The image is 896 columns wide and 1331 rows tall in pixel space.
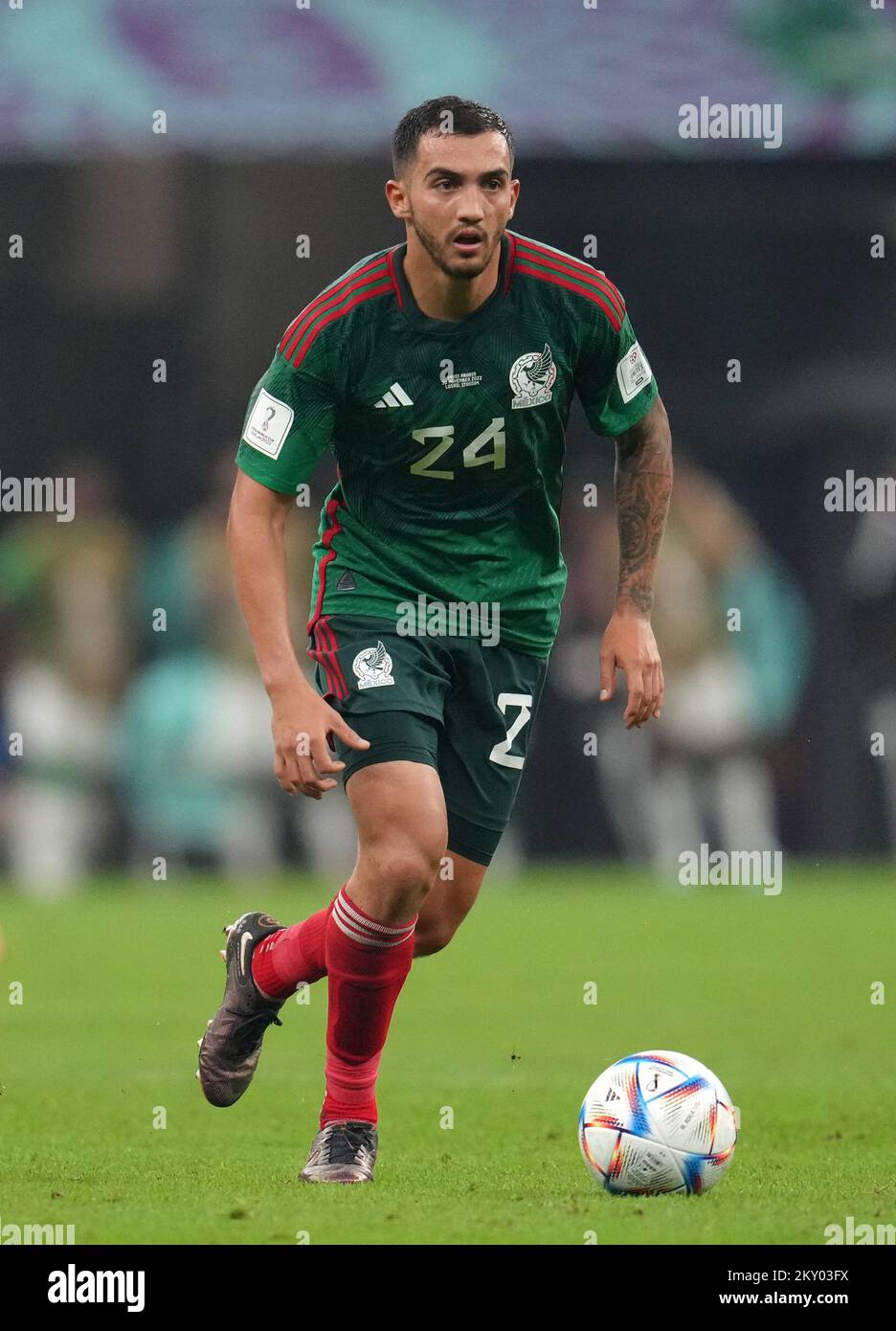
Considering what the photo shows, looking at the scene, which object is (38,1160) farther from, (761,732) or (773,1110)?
(761,732)

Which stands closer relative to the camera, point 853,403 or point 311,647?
point 311,647

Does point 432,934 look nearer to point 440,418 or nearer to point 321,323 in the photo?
point 440,418

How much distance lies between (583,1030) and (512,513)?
376 centimetres

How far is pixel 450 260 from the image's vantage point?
6.07 metres

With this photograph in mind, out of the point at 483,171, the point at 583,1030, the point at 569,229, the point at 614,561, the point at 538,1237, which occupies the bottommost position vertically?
the point at 538,1237

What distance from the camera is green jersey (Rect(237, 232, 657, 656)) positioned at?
615cm

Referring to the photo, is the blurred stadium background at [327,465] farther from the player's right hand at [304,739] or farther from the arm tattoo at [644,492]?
the player's right hand at [304,739]

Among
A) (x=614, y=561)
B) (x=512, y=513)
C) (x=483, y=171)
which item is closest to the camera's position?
(x=483, y=171)

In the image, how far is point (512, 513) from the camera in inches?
253

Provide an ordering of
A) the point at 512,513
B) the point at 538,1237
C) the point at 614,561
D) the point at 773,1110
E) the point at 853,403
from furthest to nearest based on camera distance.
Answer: the point at 853,403 < the point at 614,561 < the point at 773,1110 < the point at 512,513 < the point at 538,1237

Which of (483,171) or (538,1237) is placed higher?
(483,171)

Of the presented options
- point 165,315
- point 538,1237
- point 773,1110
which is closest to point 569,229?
point 165,315

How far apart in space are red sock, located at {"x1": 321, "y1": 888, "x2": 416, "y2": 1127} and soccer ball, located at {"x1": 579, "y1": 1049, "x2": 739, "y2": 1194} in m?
0.57

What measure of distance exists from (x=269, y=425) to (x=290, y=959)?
144 centimetres
